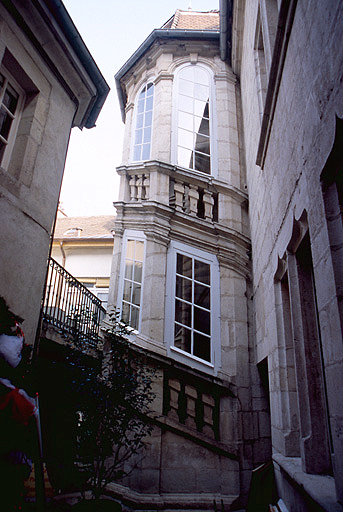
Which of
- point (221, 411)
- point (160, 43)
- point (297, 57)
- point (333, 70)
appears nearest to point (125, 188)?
point (160, 43)

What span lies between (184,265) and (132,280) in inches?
42.6

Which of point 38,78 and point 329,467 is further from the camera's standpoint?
point 38,78

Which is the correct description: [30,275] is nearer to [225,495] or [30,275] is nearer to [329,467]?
[329,467]

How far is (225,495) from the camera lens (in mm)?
6195

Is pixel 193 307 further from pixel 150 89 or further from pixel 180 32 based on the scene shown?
pixel 180 32

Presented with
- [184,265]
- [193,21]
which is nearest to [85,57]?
[184,265]

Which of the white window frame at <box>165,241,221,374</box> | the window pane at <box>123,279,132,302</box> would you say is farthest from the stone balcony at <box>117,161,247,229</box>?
the window pane at <box>123,279,132,302</box>

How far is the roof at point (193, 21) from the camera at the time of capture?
1110cm

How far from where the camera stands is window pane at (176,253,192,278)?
7.86 m

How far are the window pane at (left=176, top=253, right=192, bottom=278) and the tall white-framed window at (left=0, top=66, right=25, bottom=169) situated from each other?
3.98m

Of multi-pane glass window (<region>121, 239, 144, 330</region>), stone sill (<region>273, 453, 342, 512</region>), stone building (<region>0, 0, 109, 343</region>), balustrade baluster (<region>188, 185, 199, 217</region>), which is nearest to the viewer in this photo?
stone sill (<region>273, 453, 342, 512</region>)

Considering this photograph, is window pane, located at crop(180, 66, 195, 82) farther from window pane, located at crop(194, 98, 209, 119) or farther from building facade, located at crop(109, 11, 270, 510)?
window pane, located at crop(194, 98, 209, 119)

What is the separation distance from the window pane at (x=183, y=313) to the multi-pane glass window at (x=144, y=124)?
139 inches

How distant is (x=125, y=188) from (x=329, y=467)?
22.0 ft
